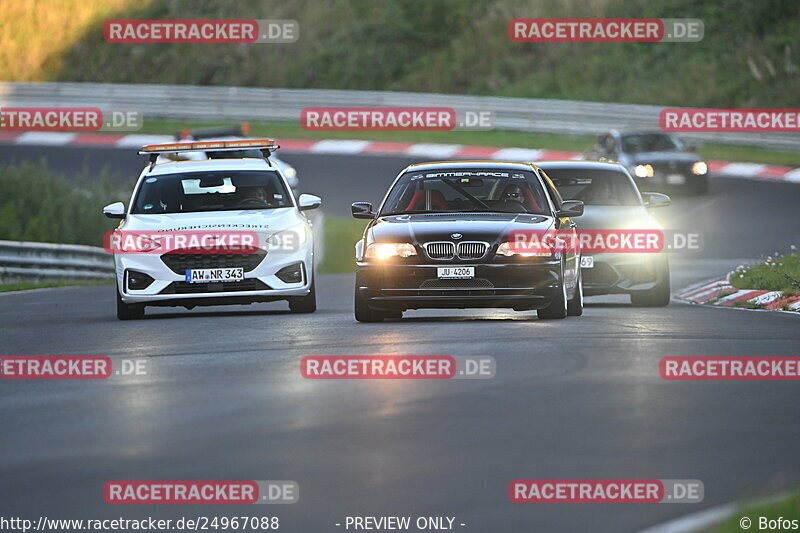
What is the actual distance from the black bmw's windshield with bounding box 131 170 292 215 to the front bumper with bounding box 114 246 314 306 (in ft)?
3.44

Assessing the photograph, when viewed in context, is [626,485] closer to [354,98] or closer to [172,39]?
[354,98]

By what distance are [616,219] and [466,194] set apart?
2526 millimetres

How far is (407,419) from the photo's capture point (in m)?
9.71

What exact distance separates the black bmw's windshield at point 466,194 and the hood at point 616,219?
6.09 feet

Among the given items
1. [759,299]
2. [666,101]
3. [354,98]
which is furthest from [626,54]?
[759,299]

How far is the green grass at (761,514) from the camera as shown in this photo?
659 cm

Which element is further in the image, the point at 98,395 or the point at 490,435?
the point at 98,395

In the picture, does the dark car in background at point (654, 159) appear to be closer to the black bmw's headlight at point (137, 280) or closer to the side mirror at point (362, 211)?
the side mirror at point (362, 211)

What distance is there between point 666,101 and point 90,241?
64.7ft

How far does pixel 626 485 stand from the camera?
7777mm
